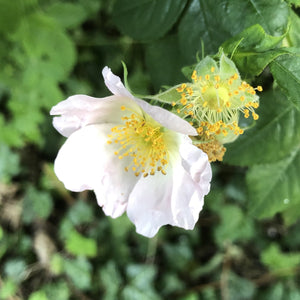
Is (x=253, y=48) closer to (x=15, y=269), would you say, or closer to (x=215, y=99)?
(x=215, y=99)

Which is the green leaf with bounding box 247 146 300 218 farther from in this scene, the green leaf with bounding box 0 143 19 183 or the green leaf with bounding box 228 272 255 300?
the green leaf with bounding box 0 143 19 183

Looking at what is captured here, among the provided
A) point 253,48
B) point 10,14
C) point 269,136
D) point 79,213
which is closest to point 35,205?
point 79,213

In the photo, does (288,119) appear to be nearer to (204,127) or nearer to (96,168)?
(204,127)

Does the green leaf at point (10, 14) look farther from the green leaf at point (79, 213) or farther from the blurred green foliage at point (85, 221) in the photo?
the green leaf at point (79, 213)

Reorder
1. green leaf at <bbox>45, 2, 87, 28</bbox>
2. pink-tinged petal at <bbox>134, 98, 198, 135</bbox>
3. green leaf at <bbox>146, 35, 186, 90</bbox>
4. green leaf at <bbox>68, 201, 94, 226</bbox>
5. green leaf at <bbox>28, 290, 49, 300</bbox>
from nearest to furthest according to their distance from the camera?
pink-tinged petal at <bbox>134, 98, 198, 135</bbox> < green leaf at <bbox>146, 35, 186, 90</bbox> < green leaf at <bbox>45, 2, 87, 28</bbox> < green leaf at <bbox>28, 290, 49, 300</bbox> < green leaf at <bbox>68, 201, 94, 226</bbox>

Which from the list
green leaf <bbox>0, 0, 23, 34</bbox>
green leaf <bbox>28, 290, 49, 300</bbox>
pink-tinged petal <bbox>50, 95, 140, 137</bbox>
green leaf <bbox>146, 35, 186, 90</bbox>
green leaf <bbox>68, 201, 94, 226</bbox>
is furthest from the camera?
green leaf <bbox>68, 201, 94, 226</bbox>

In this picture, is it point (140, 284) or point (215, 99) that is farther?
point (140, 284)

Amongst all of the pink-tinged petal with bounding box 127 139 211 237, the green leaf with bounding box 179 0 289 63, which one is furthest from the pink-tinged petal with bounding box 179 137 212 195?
the green leaf with bounding box 179 0 289 63
